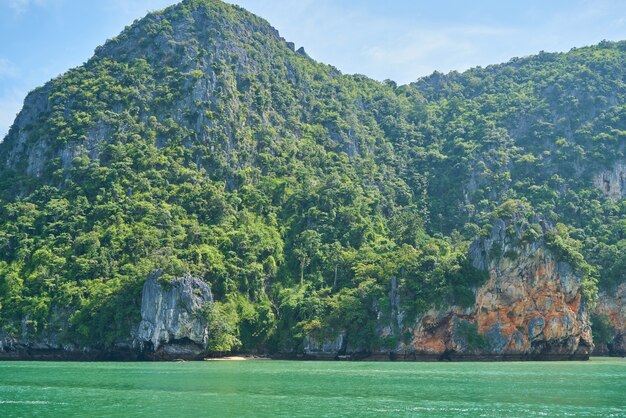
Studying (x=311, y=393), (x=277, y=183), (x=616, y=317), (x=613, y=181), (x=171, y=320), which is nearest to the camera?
(x=311, y=393)

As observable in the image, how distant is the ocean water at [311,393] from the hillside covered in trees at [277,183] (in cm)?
2428

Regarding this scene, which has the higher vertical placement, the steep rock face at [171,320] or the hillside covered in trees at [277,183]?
the hillside covered in trees at [277,183]

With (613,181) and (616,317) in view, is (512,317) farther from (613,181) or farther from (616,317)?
(613,181)

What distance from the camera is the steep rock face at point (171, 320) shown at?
7525 cm

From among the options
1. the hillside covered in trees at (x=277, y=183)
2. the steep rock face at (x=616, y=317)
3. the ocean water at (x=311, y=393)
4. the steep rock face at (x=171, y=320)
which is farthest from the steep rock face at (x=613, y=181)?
the steep rock face at (x=171, y=320)

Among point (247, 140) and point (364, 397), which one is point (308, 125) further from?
point (364, 397)

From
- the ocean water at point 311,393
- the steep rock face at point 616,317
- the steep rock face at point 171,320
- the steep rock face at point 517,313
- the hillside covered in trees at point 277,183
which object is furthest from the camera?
the steep rock face at point 616,317

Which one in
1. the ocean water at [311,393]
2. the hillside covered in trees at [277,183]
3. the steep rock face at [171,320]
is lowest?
the ocean water at [311,393]

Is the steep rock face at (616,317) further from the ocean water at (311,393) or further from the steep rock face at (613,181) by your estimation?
the ocean water at (311,393)

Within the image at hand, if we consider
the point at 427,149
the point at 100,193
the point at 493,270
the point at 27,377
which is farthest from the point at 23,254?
the point at 427,149

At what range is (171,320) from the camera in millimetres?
75750

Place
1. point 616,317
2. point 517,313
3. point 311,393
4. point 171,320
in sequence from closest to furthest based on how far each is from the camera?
point 311,393 < point 171,320 < point 517,313 < point 616,317

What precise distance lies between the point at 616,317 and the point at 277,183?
51.2 meters

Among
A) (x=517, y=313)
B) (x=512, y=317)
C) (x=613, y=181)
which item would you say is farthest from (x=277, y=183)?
(x=613, y=181)
